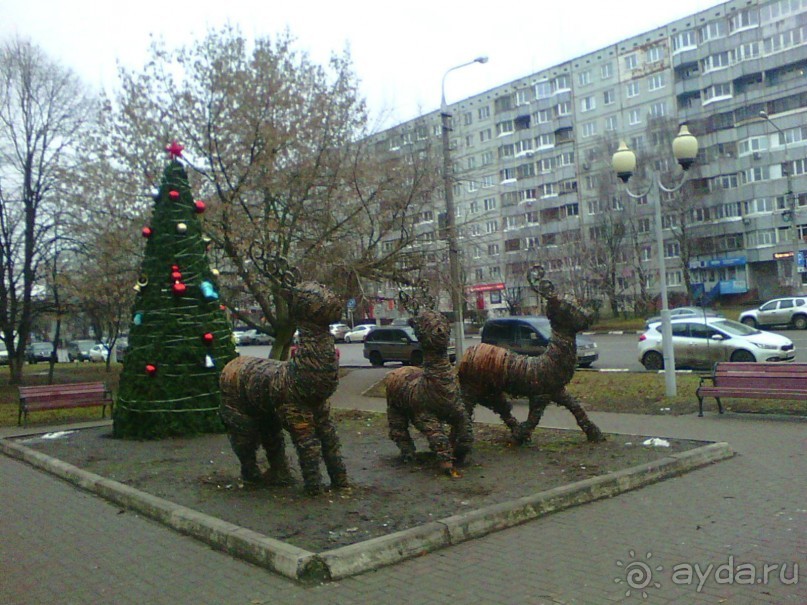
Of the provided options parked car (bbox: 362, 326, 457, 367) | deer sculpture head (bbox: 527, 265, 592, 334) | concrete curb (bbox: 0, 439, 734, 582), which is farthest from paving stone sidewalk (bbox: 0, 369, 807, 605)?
parked car (bbox: 362, 326, 457, 367)

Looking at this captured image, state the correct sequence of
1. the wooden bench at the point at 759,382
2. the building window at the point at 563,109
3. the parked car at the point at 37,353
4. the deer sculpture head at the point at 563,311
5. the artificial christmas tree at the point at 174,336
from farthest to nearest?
1. the building window at the point at 563,109
2. the parked car at the point at 37,353
3. the artificial christmas tree at the point at 174,336
4. the wooden bench at the point at 759,382
5. the deer sculpture head at the point at 563,311

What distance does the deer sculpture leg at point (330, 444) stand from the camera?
7.35 metres

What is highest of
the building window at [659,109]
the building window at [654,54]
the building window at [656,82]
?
the building window at [654,54]

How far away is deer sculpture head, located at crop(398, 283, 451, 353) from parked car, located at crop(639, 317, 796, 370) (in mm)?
13649

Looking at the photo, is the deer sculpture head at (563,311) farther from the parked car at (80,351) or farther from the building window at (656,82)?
the building window at (656,82)

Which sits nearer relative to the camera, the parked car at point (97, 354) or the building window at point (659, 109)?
the parked car at point (97, 354)

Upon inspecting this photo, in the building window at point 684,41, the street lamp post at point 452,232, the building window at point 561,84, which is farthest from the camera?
the building window at point 561,84

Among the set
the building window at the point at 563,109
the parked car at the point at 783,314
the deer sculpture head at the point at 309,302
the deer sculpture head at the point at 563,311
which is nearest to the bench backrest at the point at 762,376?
the deer sculpture head at the point at 563,311

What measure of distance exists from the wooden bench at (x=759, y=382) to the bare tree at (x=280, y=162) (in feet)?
28.7

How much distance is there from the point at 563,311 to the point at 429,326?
2168 mm

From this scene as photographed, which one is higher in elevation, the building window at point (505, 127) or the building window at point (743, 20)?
the building window at point (743, 20)

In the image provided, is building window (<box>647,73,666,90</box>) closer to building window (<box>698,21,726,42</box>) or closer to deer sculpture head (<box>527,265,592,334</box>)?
building window (<box>698,21,726,42</box>)

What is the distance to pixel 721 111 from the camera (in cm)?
5469

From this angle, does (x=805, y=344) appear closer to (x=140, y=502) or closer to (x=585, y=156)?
(x=140, y=502)
